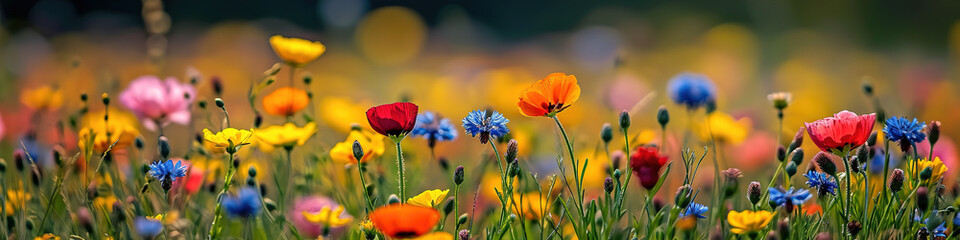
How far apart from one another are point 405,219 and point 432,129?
424 mm

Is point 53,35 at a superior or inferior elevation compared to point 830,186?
inferior

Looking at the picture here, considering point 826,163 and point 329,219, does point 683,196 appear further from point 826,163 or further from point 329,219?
point 329,219

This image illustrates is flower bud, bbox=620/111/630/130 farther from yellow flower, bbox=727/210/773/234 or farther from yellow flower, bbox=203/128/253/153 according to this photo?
yellow flower, bbox=203/128/253/153

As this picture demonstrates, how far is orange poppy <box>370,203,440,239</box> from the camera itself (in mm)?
741

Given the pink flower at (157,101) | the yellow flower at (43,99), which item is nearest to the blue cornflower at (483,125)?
the pink flower at (157,101)

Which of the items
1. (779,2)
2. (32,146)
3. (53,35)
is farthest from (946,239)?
(53,35)

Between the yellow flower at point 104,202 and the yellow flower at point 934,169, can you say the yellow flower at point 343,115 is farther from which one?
the yellow flower at point 934,169

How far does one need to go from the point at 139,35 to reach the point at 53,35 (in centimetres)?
71

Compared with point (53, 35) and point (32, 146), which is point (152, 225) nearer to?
point (32, 146)

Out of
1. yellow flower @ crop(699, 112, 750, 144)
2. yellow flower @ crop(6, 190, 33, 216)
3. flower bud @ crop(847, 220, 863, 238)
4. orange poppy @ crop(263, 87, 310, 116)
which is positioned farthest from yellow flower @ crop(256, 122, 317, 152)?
yellow flower @ crop(699, 112, 750, 144)

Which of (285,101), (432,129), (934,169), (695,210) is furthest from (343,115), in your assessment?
(934,169)

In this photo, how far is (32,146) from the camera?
5.07ft

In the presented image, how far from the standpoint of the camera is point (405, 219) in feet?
2.43

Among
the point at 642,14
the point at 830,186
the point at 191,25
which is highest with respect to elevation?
the point at 830,186
